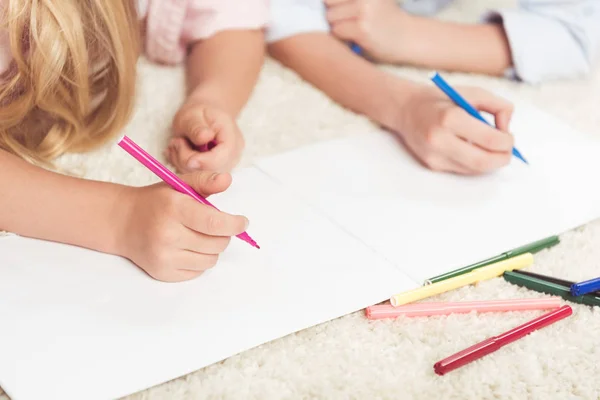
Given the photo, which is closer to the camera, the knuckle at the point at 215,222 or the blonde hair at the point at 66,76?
the knuckle at the point at 215,222

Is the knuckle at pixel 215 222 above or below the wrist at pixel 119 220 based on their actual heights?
above

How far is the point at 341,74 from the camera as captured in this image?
2.42 ft

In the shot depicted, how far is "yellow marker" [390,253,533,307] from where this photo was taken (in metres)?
0.47

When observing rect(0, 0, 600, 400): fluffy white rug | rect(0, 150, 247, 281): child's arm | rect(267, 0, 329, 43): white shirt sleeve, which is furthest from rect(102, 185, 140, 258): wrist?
rect(267, 0, 329, 43): white shirt sleeve

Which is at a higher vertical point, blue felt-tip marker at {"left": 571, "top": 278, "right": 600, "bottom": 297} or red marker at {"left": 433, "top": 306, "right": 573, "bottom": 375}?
blue felt-tip marker at {"left": 571, "top": 278, "right": 600, "bottom": 297}

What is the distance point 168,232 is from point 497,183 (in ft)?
0.92

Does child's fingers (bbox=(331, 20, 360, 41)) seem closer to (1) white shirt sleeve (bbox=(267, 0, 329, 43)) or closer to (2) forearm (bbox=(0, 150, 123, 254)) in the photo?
(1) white shirt sleeve (bbox=(267, 0, 329, 43))

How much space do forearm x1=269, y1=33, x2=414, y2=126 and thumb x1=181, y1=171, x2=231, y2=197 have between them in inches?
10.0

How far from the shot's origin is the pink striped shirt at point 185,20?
73 centimetres

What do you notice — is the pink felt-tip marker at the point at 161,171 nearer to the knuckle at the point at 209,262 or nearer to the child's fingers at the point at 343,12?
the knuckle at the point at 209,262

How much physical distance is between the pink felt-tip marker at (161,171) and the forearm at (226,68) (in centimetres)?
19

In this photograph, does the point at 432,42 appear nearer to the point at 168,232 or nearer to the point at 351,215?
the point at 351,215

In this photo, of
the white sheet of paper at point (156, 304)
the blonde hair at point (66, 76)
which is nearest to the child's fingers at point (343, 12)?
the blonde hair at point (66, 76)

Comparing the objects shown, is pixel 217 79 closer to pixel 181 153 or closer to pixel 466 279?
pixel 181 153
